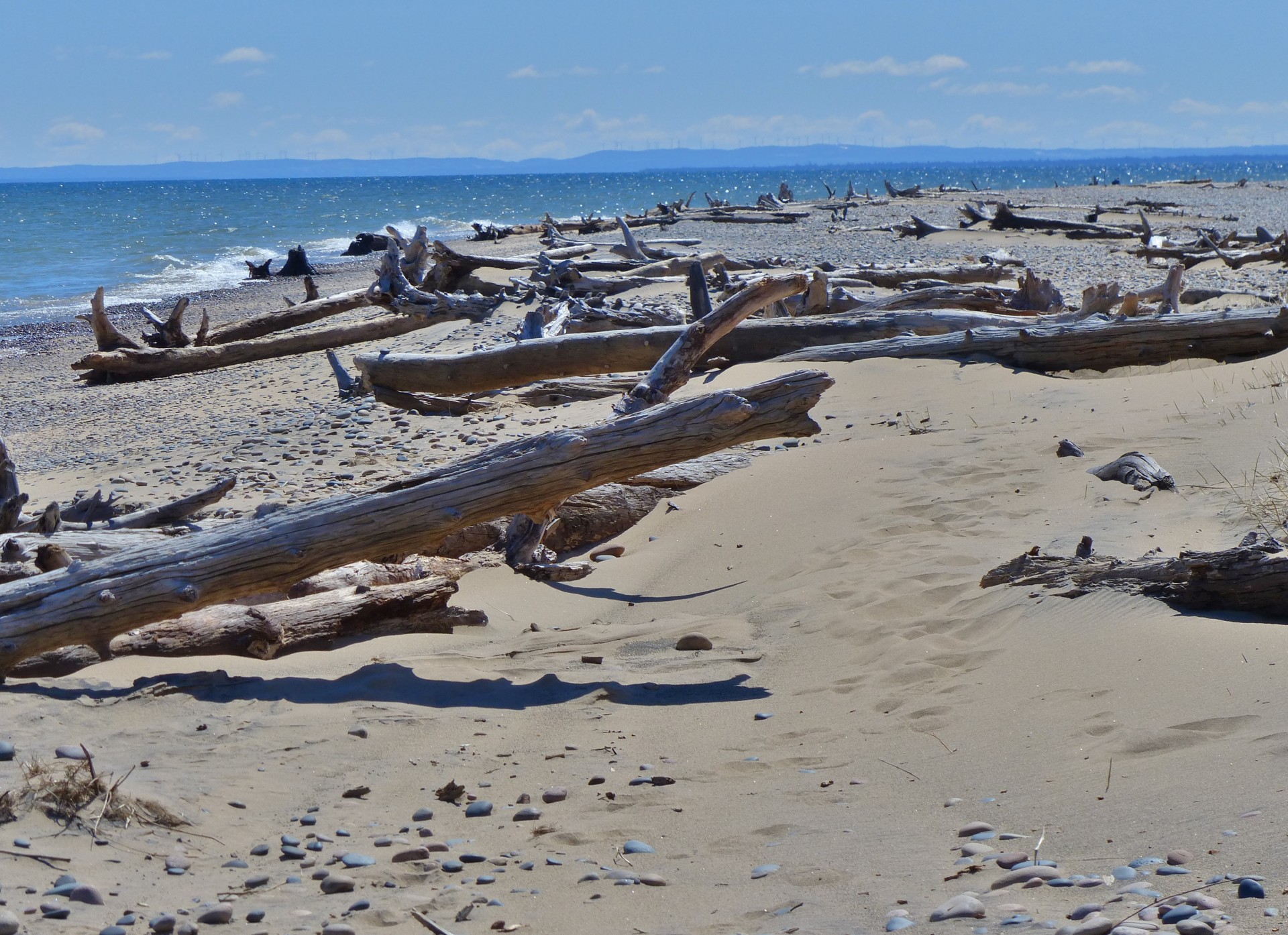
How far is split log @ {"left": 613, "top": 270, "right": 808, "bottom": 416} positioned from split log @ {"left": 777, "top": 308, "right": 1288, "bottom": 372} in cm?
212

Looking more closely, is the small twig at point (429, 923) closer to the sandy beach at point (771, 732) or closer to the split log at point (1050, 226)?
the sandy beach at point (771, 732)

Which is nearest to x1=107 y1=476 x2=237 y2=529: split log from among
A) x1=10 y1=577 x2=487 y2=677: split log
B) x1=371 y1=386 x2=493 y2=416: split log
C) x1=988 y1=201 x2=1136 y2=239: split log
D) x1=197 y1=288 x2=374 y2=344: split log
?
x1=10 y1=577 x2=487 y2=677: split log

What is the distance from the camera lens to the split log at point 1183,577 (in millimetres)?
3705

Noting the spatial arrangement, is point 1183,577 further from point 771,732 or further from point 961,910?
point 961,910

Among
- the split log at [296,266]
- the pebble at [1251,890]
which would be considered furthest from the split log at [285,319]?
the split log at [296,266]

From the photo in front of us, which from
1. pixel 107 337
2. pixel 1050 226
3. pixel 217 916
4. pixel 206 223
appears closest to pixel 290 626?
pixel 217 916

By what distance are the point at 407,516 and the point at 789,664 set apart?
1.71m

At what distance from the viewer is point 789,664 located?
436 cm

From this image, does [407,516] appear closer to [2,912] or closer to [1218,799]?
[2,912]

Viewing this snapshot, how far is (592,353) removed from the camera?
9680mm

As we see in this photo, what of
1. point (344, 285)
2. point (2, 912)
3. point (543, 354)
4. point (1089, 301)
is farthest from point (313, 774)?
point (344, 285)

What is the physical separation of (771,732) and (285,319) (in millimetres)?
12687

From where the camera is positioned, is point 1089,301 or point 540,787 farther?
point 1089,301

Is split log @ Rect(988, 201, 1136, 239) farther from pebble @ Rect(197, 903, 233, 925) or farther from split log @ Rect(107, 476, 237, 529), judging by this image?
pebble @ Rect(197, 903, 233, 925)
